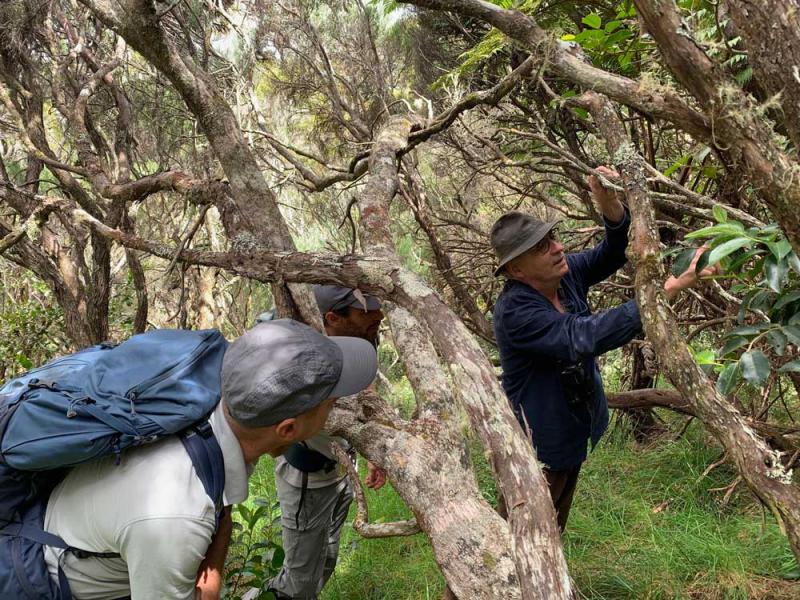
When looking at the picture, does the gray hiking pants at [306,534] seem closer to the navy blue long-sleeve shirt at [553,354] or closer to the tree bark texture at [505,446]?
the navy blue long-sleeve shirt at [553,354]

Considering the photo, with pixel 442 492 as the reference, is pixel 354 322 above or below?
above

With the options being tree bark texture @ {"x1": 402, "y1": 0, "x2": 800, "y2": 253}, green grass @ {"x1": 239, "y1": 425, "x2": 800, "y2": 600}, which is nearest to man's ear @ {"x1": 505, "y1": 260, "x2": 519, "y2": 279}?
tree bark texture @ {"x1": 402, "y1": 0, "x2": 800, "y2": 253}

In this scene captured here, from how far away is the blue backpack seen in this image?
130 cm

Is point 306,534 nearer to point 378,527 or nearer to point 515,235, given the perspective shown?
point 378,527

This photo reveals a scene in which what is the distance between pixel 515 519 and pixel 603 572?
249 centimetres

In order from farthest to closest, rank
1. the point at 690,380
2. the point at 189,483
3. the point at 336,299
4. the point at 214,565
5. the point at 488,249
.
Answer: the point at 488,249
the point at 336,299
the point at 214,565
the point at 189,483
the point at 690,380

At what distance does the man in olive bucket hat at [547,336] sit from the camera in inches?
97.7

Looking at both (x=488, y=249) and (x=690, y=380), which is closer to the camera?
(x=690, y=380)

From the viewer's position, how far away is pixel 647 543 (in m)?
3.31

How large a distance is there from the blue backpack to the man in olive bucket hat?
4.44 ft

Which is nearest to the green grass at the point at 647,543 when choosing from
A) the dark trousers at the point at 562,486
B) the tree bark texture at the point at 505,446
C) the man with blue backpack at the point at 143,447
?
the dark trousers at the point at 562,486

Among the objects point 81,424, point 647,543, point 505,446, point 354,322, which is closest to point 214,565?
point 81,424

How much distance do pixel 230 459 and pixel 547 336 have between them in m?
1.34

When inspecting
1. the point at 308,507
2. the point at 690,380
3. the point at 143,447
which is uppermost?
the point at 143,447
